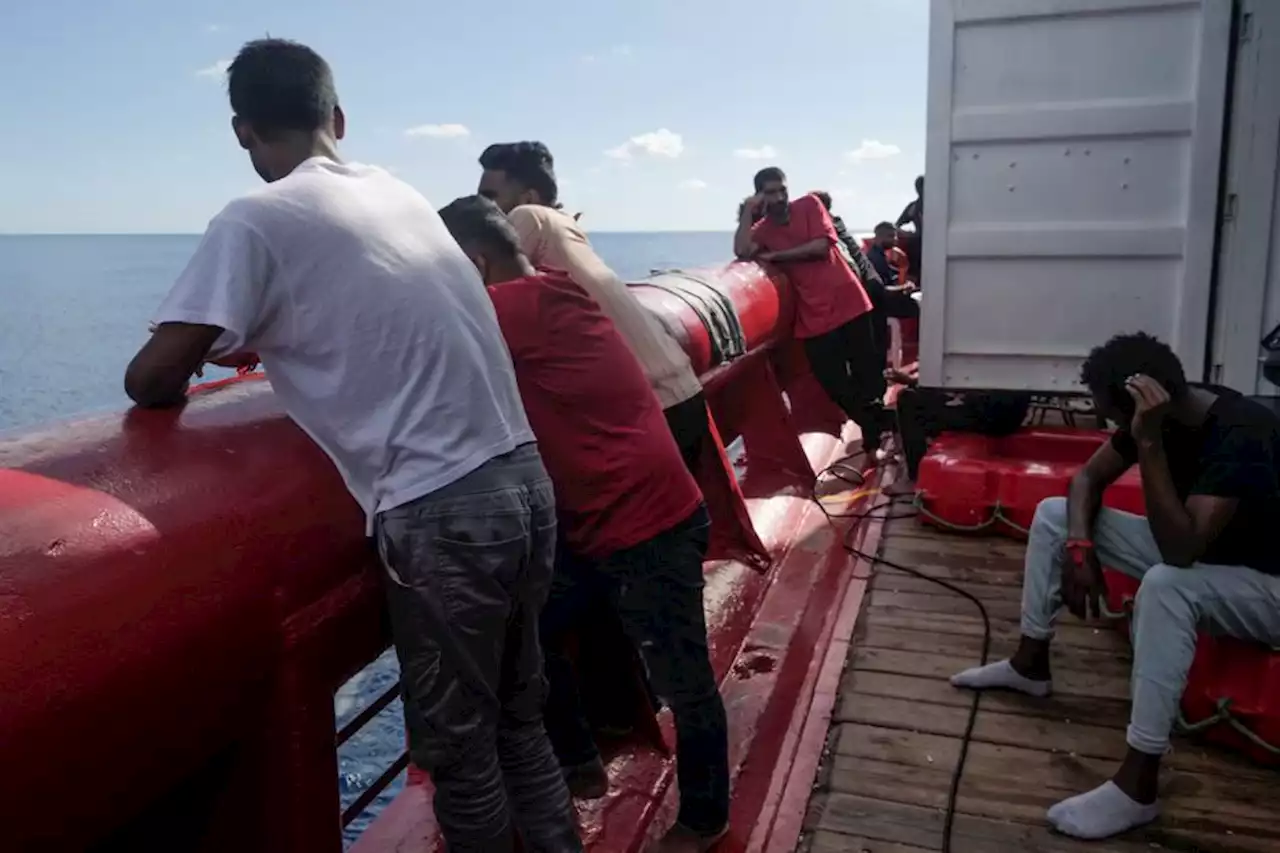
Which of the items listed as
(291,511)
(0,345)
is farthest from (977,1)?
(0,345)

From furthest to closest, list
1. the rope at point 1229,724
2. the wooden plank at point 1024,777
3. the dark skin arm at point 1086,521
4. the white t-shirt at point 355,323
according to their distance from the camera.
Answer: the dark skin arm at point 1086,521
the rope at point 1229,724
the wooden plank at point 1024,777
the white t-shirt at point 355,323

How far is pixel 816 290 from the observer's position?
580cm

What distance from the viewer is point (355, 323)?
178 cm

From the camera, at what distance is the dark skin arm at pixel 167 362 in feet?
5.61

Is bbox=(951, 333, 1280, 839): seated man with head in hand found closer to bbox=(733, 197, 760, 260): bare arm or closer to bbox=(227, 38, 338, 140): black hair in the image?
bbox=(227, 38, 338, 140): black hair

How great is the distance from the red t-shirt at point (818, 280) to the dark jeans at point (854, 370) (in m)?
0.09

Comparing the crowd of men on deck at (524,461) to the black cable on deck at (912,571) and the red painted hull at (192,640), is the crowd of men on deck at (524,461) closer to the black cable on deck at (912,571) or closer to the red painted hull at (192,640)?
the red painted hull at (192,640)

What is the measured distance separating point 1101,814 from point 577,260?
191cm

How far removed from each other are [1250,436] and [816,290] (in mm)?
3356

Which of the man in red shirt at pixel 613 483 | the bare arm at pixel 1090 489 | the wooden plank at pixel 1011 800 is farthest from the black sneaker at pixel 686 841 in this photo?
the bare arm at pixel 1090 489

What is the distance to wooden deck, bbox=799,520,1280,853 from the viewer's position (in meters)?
2.54

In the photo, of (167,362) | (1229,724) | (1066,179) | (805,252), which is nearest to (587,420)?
(167,362)

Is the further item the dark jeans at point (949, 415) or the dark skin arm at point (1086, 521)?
the dark jeans at point (949, 415)

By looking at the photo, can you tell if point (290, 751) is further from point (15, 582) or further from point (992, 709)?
point (992, 709)
